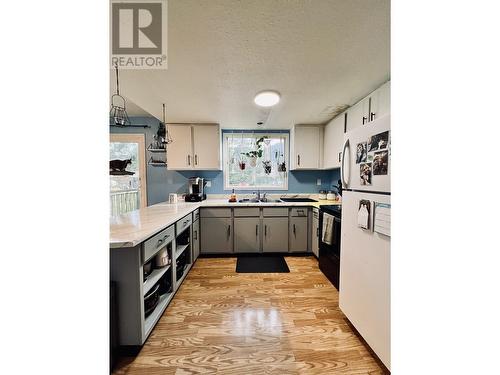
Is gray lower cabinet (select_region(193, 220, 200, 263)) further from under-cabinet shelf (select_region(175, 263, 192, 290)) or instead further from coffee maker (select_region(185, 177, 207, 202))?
coffee maker (select_region(185, 177, 207, 202))

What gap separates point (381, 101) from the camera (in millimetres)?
2064

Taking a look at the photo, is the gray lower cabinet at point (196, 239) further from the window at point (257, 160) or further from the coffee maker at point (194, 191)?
the window at point (257, 160)

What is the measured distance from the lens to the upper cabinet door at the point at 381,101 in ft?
6.51

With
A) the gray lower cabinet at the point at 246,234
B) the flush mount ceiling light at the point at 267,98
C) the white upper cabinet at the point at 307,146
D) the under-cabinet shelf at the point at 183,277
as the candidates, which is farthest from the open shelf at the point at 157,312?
the white upper cabinet at the point at 307,146

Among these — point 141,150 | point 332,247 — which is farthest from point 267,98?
point 141,150

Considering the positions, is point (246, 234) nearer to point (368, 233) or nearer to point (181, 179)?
point (181, 179)

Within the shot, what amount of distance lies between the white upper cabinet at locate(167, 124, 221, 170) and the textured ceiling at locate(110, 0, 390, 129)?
0.71 metres

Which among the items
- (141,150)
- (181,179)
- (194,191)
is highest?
(141,150)

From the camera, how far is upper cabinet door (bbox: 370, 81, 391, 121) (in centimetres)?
198

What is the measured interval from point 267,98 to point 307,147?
1496 millimetres

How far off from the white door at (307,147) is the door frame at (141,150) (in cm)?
274
